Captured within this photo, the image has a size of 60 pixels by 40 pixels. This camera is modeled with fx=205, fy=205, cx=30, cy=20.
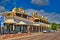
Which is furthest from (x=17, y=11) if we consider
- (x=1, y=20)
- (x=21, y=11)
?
(x=1, y=20)

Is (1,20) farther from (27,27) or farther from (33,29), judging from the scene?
(33,29)

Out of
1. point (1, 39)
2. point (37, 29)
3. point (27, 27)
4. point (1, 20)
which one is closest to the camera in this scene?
point (1, 39)

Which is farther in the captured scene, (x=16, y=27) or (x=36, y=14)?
(x=36, y=14)

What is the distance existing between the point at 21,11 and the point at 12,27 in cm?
2866

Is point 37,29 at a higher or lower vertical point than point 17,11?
lower

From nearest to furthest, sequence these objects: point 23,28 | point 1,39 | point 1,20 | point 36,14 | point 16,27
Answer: point 1,39 < point 1,20 < point 16,27 < point 23,28 < point 36,14

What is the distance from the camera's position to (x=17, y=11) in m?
92.9

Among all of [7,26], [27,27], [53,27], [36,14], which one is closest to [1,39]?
[7,26]

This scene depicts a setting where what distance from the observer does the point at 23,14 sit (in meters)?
96.4

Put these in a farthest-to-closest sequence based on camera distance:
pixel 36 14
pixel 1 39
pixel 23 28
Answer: pixel 36 14
pixel 23 28
pixel 1 39

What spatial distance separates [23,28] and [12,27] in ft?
29.9

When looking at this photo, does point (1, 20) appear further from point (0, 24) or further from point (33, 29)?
point (33, 29)

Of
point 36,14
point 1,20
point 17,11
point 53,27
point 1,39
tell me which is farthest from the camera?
point 53,27

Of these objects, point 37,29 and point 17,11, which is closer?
point 17,11
